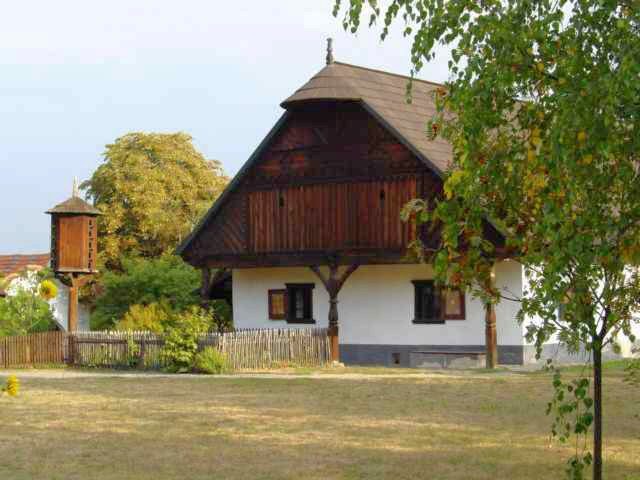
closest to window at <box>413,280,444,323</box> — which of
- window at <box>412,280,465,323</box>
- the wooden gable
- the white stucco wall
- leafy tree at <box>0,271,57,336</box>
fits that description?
Result: window at <box>412,280,465,323</box>

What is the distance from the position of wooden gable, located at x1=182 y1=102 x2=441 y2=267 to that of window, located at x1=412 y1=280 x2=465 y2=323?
6.26 feet

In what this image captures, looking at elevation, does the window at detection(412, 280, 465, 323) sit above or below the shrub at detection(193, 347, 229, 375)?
above

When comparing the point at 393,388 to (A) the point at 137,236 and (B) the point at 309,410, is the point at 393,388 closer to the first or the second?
(B) the point at 309,410

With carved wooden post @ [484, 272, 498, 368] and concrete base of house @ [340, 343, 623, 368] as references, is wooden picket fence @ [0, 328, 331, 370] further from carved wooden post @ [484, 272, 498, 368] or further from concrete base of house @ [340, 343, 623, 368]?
carved wooden post @ [484, 272, 498, 368]

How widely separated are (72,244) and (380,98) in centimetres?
982

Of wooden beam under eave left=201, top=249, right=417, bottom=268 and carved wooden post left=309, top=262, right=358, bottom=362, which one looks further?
carved wooden post left=309, top=262, right=358, bottom=362

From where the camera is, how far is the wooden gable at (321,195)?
3002 centimetres

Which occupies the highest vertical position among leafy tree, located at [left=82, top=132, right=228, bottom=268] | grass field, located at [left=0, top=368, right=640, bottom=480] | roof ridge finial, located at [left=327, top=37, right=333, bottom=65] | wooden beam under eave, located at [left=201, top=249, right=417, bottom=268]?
roof ridge finial, located at [left=327, top=37, right=333, bottom=65]

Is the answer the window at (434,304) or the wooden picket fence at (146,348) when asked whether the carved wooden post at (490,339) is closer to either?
the window at (434,304)

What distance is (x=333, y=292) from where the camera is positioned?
3081 cm

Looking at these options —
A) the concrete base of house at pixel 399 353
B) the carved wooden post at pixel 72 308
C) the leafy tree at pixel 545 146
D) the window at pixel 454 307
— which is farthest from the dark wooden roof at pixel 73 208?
the leafy tree at pixel 545 146

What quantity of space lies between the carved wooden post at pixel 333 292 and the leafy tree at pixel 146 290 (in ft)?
31.9

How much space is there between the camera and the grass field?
13.0 m

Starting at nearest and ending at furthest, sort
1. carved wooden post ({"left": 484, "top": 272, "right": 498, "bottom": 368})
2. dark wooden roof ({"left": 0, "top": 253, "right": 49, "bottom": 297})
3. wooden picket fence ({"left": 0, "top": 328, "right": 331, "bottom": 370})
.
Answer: wooden picket fence ({"left": 0, "top": 328, "right": 331, "bottom": 370})
carved wooden post ({"left": 484, "top": 272, "right": 498, "bottom": 368})
dark wooden roof ({"left": 0, "top": 253, "right": 49, "bottom": 297})
